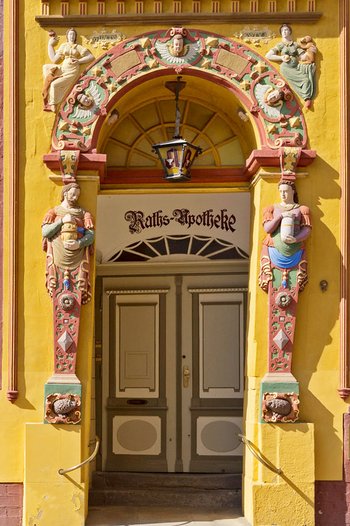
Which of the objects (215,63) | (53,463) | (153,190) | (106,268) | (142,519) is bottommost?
(142,519)

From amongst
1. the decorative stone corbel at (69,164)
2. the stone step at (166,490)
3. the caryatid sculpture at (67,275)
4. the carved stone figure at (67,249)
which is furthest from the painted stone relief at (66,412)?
the decorative stone corbel at (69,164)

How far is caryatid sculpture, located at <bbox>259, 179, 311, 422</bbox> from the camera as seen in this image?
362 inches

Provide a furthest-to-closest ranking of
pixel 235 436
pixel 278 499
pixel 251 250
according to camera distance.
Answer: pixel 235 436
pixel 251 250
pixel 278 499

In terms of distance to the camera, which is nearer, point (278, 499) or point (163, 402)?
point (278, 499)

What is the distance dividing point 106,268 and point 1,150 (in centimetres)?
206

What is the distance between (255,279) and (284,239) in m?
0.54

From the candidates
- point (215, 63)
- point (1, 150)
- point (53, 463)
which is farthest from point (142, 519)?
point (215, 63)

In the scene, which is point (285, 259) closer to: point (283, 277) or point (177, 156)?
point (283, 277)

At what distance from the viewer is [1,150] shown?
31.1 ft

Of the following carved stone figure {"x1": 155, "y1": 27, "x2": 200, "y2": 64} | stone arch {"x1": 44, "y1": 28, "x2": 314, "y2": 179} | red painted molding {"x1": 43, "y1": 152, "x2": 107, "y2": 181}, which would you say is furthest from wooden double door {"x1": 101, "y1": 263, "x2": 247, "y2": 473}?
carved stone figure {"x1": 155, "y1": 27, "x2": 200, "y2": 64}

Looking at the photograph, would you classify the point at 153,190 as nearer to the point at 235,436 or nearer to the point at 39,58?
the point at 39,58

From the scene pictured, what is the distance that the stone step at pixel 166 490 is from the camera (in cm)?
1008

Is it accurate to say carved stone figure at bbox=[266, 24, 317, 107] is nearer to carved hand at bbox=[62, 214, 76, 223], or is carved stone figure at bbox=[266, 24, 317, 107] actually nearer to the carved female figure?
the carved female figure

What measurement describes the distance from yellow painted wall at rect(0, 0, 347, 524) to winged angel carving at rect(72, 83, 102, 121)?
283 millimetres
